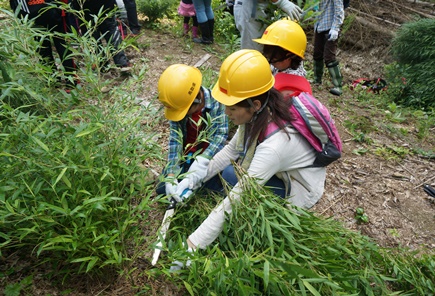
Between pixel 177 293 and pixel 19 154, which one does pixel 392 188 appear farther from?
pixel 19 154

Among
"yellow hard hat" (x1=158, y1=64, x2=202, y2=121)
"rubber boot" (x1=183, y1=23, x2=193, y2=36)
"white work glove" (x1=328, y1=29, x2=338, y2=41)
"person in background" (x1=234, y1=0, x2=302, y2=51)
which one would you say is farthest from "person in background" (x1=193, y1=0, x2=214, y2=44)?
"yellow hard hat" (x1=158, y1=64, x2=202, y2=121)

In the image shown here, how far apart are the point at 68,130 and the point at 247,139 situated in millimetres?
923

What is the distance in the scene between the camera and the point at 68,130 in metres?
1.58

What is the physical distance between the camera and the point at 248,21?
3.68 m

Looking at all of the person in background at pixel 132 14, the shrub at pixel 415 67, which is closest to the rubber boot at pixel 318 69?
the shrub at pixel 415 67

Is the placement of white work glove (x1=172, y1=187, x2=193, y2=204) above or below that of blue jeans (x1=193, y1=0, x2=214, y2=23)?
above

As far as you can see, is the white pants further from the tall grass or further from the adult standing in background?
the tall grass

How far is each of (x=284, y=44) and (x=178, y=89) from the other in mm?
995

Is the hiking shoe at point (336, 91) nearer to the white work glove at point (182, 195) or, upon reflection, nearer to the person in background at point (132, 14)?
the person in background at point (132, 14)

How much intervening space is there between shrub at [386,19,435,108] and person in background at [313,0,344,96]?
1290 mm

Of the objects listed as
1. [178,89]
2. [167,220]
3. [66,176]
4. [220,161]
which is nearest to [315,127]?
[220,161]

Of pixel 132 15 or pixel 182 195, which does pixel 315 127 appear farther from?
pixel 132 15

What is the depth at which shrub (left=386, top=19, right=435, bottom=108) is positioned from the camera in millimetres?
5254

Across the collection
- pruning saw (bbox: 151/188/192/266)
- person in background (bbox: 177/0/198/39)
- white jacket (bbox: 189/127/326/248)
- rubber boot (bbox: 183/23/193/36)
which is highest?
white jacket (bbox: 189/127/326/248)
